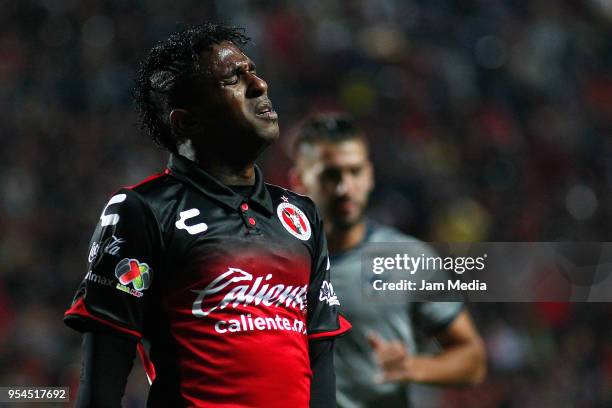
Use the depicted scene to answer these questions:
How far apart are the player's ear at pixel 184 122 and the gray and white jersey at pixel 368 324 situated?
1730mm

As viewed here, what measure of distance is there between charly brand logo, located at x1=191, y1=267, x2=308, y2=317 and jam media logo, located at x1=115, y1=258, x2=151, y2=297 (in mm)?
110

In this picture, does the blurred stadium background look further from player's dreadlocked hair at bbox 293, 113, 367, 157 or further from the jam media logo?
the jam media logo

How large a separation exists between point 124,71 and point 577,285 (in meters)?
4.45

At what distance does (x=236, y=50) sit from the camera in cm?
202

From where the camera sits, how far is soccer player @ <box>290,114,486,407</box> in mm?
3521

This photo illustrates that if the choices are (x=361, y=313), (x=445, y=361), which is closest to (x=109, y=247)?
(x=361, y=313)

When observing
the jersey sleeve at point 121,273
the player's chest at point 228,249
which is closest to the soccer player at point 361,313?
the player's chest at point 228,249

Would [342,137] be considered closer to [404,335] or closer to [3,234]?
[404,335]

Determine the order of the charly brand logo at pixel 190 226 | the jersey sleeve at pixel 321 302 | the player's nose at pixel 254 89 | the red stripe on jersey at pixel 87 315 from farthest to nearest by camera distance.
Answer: the jersey sleeve at pixel 321 302 → the player's nose at pixel 254 89 → the charly brand logo at pixel 190 226 → the red stripe on jersey at pixel 87 315

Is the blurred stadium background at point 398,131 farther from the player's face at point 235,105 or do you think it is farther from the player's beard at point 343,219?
the player's face at point 235,105

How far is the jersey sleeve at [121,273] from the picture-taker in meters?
1.76

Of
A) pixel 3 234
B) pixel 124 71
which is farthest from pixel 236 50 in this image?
pixel 124 71

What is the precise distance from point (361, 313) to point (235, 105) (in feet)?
5.97

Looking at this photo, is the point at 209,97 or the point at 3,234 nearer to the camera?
the point at 209,97
